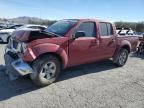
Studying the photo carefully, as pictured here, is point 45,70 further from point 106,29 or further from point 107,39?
point 106,29

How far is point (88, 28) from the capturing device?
20.0 ft

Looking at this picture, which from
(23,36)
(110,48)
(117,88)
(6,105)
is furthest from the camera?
(110,48)

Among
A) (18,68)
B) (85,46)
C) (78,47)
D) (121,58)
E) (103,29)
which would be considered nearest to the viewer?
(18,68)

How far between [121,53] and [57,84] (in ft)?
11.1

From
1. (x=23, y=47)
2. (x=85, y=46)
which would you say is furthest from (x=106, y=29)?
(x=23, y=47)

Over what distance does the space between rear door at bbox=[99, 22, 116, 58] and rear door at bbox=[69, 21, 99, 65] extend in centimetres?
33

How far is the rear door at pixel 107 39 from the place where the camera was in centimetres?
648

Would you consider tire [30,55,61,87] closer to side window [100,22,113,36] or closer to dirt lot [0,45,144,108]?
dirt lot [0,45,144,108]

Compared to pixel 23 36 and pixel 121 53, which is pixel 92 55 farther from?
pixel 23 36

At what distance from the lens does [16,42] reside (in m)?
5.19

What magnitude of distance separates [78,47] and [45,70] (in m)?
1.26

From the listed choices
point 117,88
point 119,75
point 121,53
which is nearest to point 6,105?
point 117,88

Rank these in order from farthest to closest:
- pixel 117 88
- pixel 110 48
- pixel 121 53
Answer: pixel 121 53 < pixel 110 48 < pixel 117 88

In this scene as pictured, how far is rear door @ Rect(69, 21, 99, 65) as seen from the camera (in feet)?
18.3
